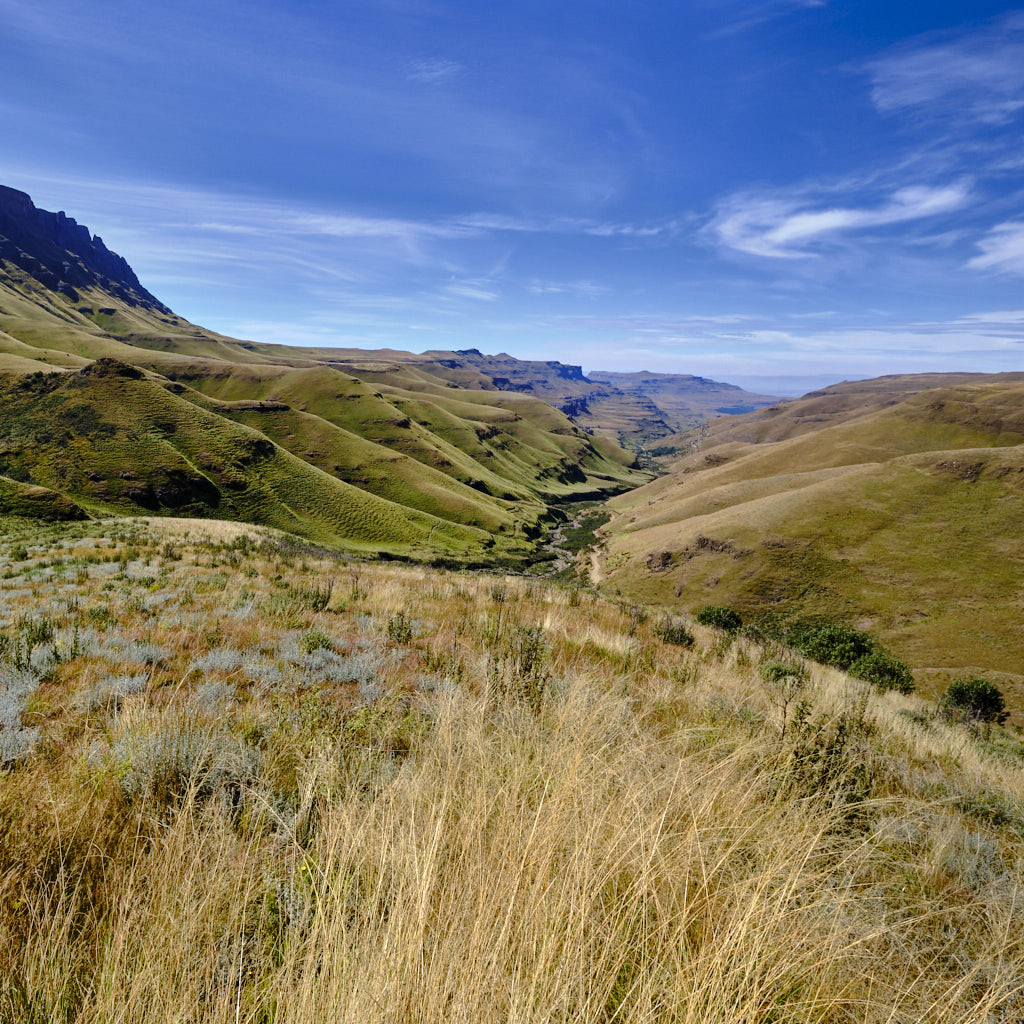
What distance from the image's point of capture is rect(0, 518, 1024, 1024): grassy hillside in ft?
A: 5.67

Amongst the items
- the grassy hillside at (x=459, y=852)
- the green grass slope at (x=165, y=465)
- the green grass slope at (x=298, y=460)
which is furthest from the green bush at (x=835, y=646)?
the green grass slope at (x=165, y=465)

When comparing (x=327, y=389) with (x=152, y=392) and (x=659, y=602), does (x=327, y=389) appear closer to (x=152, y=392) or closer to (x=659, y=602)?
(x=152, y=392)

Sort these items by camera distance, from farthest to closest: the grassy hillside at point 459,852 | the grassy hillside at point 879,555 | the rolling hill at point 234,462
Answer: the rolling hill at point 234,462, the grassy hillside at point 879,555, the grassy hillside at point 459,852

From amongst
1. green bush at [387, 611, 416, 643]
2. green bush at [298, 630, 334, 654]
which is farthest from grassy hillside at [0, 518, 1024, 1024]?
green bush at [387, 611, 416, 643]

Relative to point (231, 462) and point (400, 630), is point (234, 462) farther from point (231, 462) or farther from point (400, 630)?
point (400, 630)

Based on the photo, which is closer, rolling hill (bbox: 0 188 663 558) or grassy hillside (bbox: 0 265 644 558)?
rolling hill (bbox: 0 188 663 558)

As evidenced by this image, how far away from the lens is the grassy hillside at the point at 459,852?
68.1 inches

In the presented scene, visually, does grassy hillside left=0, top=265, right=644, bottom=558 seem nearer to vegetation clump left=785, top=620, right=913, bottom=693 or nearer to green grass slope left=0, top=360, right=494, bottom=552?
green grass slope left=0, top=360, right=494, bottom=552

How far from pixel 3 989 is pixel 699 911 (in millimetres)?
2756

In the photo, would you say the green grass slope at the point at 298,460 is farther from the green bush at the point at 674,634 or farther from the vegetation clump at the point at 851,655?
the green bush at the point at 674,634

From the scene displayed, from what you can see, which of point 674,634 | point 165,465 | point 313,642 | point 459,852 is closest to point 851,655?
point 674,634

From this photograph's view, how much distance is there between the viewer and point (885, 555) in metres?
59.8

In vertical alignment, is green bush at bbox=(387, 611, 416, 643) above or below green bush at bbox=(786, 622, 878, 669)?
above

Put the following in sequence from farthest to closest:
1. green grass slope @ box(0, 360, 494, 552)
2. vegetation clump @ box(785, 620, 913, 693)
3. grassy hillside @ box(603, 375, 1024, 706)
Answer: green grass slope @ box(0, 360, 494, 552)
grassy hillside @ box(603, 375, 1024, 706)
vegetation clump @ box(785, 620, 913, 693)
